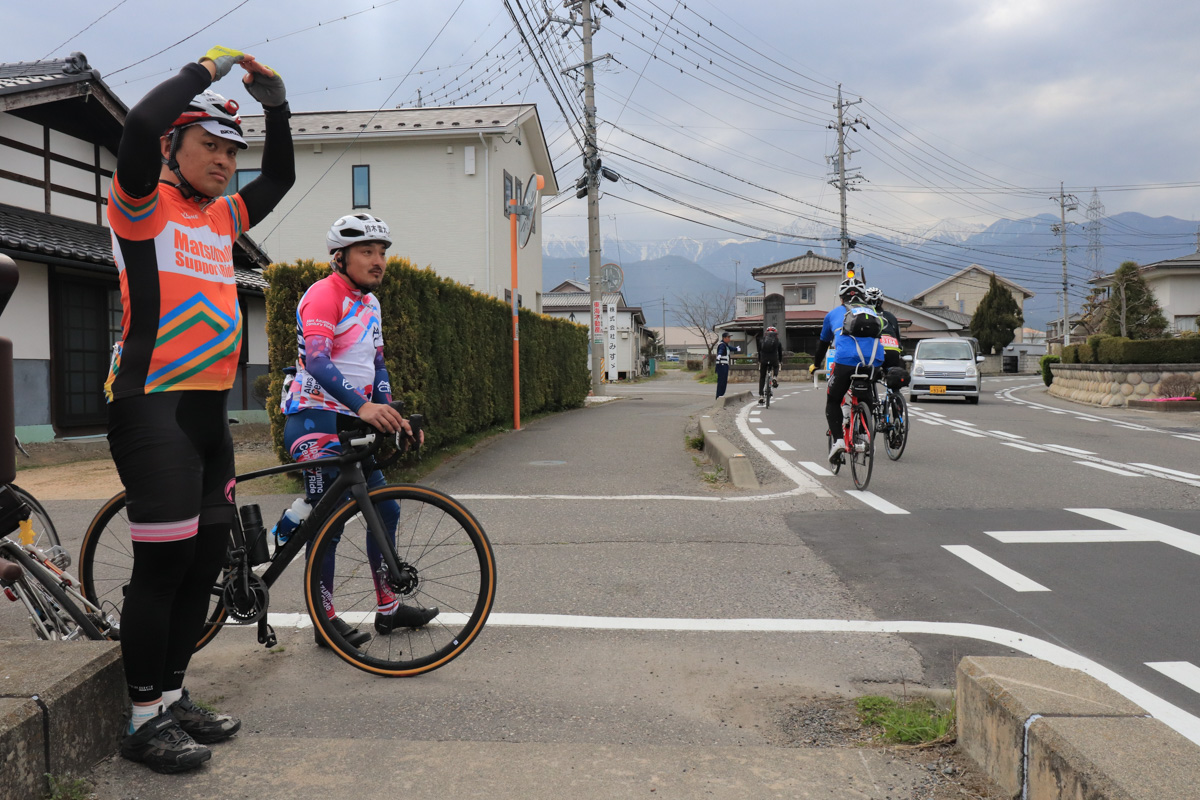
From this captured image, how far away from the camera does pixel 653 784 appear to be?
242cm

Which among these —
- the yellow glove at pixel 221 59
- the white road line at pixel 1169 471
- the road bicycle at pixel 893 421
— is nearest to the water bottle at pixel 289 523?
the yellow glove at pixel 221 59

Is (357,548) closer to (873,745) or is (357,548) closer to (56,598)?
(56,598)

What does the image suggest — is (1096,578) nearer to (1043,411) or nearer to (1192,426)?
(1192,426)

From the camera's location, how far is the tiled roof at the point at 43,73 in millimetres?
12742

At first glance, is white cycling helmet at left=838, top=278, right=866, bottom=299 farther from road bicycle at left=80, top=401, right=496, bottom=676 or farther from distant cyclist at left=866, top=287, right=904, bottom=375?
road bicycle at left=80, top=401, right=496, bottom=676

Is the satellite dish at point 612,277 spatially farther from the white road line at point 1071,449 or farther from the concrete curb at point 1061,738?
the concrete curb at point 1061,738

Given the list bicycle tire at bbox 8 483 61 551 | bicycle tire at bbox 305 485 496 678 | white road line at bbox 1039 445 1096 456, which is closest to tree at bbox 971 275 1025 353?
white road line at bbox 1039 445 1096 456

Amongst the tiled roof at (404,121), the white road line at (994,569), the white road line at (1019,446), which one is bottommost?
the white road line at (994,569)

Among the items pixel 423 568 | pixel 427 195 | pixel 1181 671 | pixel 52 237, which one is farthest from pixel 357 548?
pixel 427 195

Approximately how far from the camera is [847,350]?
332 inches

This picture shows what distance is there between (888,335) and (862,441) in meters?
1.64

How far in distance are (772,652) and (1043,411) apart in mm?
18680

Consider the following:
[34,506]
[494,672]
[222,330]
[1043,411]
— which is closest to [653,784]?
[494,672]

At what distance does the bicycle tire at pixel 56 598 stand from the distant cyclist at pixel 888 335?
7.39 m
